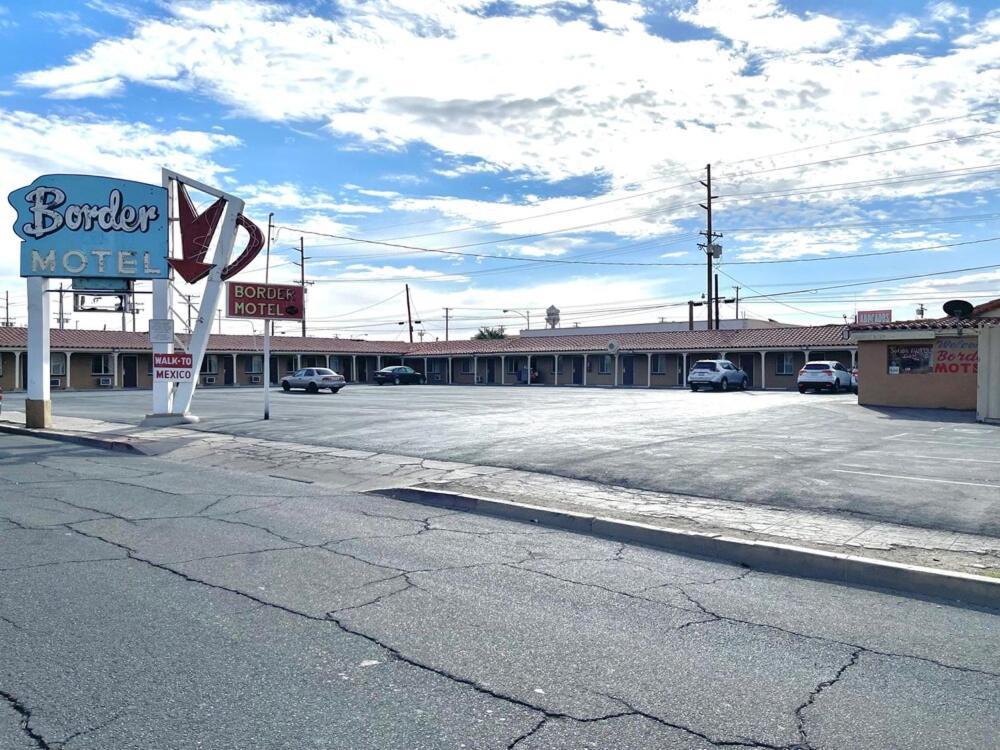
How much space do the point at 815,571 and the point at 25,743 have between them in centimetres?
607

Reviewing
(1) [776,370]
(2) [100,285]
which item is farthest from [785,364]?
(2) [100,285]

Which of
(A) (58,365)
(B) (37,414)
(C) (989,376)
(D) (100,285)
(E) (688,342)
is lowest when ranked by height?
(B) (37,414)

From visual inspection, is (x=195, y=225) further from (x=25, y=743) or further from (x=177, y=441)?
(x=25, y=743)

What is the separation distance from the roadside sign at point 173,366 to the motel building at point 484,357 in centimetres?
3307

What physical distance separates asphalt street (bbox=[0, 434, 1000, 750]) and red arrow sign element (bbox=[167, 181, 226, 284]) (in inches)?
552

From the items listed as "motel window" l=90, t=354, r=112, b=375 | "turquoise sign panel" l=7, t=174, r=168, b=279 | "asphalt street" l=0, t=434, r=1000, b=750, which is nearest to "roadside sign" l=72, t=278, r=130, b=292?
"turquoise sign panel" l=7, t=174, r=168, b=279

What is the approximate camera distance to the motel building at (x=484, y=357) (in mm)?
48344

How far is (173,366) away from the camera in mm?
21016

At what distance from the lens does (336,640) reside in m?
5.21

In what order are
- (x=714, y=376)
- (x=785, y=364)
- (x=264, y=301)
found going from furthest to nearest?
(x=785, y=364) < (x=714, y=376) < (x=264, y=301)

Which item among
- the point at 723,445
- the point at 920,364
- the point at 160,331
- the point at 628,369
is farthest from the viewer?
the point at 628,369

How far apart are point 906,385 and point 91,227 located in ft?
81.8

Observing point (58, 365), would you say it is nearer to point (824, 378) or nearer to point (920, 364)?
point (824, 378)

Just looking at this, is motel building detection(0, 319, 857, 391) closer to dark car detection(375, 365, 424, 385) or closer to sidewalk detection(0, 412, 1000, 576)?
dark car detection(375, 365, 424, 385)
